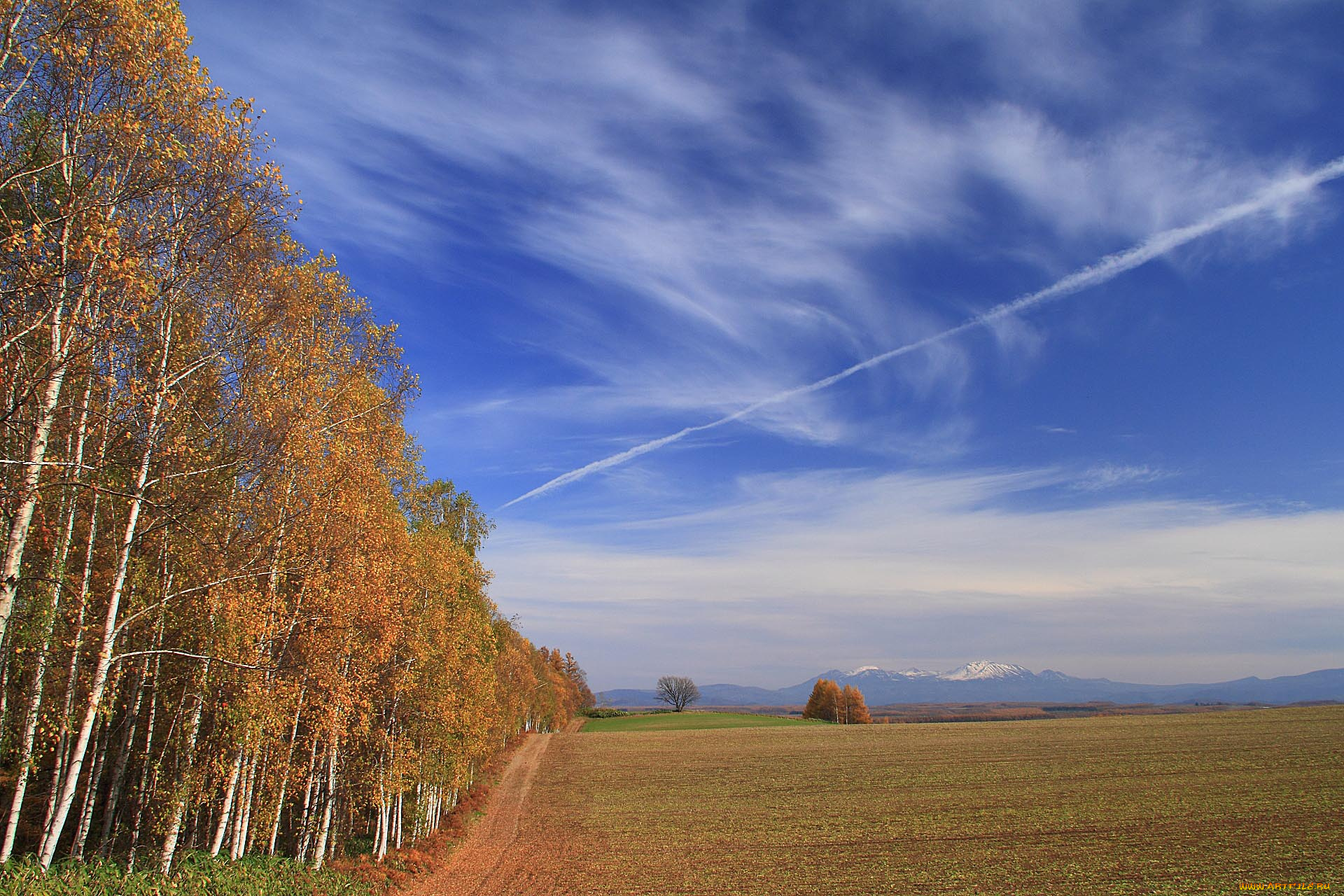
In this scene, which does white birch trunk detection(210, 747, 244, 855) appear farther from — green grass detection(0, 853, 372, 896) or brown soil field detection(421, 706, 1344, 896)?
brown soil field detection(421, 706, 1344, 896)

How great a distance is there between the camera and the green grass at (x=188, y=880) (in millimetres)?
10938

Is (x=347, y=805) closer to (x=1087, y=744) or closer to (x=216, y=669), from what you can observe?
(x=216, y=669)

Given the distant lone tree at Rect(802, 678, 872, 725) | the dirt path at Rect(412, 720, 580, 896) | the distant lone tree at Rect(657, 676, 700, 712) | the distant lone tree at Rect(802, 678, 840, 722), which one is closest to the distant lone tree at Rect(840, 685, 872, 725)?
the distant lone tree at Rect(802, 678, 872, 725)

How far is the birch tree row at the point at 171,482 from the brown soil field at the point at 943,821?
461 inches

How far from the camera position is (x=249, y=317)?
1631 centimetres

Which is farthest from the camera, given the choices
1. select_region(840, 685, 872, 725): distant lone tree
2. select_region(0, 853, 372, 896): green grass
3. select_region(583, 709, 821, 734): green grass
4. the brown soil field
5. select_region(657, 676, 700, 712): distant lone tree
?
select_region(657, 676, 700, 712): distant lone tree

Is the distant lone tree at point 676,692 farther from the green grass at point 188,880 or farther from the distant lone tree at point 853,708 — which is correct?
the green grass at point 188,880

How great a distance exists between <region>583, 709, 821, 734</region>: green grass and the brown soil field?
47.7 meters

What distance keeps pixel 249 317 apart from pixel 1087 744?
73.6 metres

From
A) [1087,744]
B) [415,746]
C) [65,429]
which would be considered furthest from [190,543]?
[1087,744]

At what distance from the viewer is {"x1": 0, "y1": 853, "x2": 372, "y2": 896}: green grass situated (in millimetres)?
10938

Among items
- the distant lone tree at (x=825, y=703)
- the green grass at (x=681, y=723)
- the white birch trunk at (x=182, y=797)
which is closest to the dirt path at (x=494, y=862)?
the white birch trunk at (x=182, y=797)

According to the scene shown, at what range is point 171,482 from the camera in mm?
15203

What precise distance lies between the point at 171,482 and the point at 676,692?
170229 millimetres
